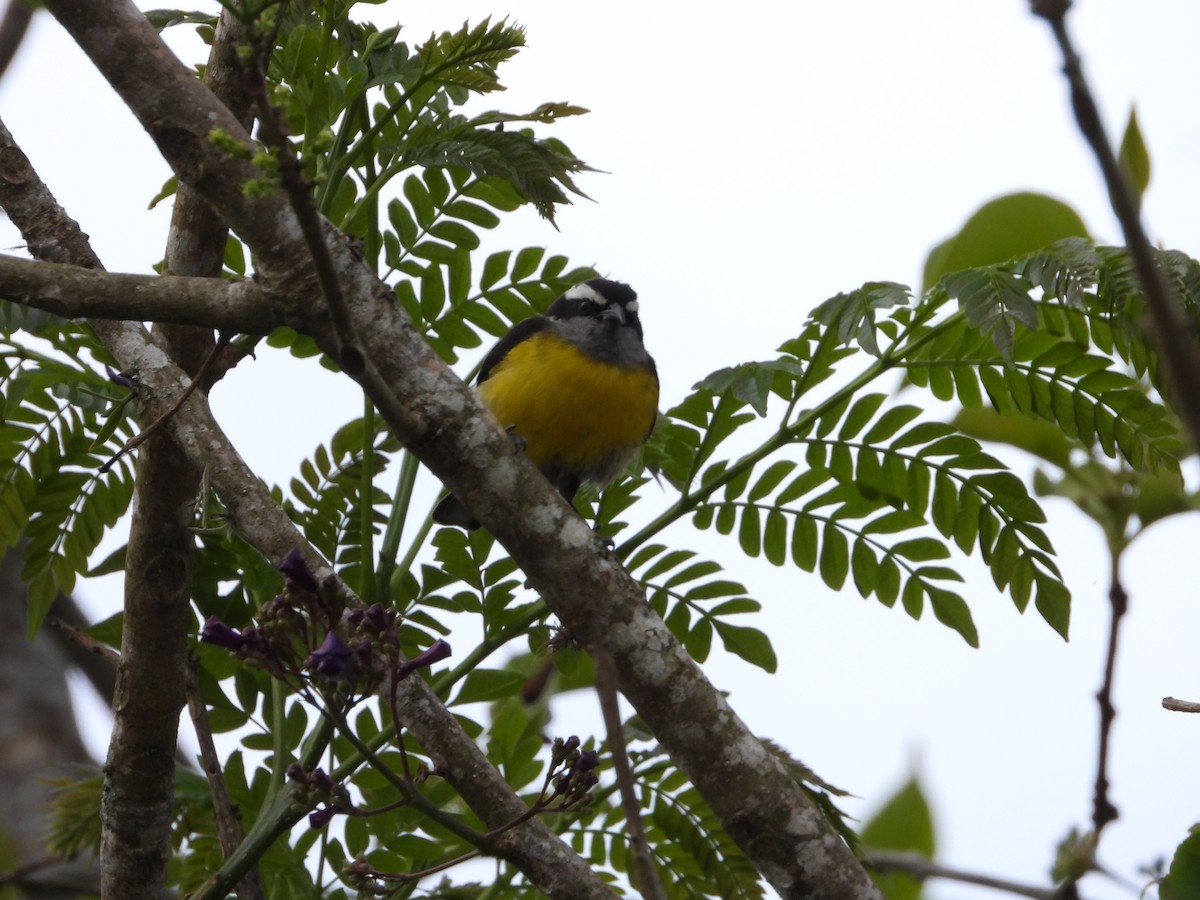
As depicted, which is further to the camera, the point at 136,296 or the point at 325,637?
the point at 136,296

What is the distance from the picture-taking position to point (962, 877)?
0.91 meters

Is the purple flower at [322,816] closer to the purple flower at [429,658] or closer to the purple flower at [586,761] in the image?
the purple flower at [429,658]

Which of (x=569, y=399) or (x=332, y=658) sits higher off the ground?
(x=569, y=399)

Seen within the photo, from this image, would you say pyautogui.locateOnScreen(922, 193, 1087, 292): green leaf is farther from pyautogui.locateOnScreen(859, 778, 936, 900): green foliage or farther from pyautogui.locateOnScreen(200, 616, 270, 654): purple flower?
→ pyautogui.locateOnScreen(859, 778, 936, 900): green foliage

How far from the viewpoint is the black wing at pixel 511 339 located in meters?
4.61

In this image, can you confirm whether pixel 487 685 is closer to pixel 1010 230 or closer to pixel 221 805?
pixel 221 805

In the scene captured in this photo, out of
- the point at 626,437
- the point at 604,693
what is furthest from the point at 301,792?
the point at 626,437

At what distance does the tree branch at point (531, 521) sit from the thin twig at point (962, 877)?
1.27 meters

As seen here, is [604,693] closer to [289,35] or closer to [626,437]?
[289,35]

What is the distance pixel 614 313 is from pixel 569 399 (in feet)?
2.40

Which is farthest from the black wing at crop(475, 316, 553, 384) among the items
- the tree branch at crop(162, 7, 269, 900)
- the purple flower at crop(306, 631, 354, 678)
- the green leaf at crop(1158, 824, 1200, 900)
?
the green leaf at crop(1158, 824, 1200, 900)

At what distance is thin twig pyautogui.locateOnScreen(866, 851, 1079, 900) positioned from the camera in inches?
33.9

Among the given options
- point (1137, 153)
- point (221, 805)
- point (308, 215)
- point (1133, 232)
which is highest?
point (308, 215)

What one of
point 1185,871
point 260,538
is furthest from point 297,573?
point 1185,871
